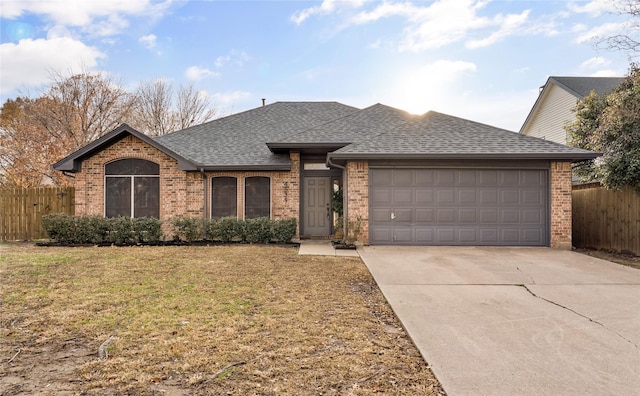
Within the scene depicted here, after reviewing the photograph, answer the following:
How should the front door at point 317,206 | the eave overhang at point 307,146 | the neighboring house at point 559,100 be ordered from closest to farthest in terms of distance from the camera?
the eave overhang at point 307,146
the front door at point 317,206
the neighboring house at point 559,100

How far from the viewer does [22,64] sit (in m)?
19.7

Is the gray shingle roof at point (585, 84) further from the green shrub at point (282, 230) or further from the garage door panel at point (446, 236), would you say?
the green shrub at point (282, 230)

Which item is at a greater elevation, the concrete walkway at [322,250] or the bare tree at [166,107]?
the bare tree at [166,107]

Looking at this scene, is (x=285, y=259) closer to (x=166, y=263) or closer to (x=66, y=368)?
(x=166, y=263)

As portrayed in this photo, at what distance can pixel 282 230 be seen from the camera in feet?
37.1

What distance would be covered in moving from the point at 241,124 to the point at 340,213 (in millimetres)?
6314

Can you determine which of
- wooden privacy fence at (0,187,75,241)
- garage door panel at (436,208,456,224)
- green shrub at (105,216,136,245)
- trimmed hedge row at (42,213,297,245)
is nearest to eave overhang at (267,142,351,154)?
trimmed hedge row at (42,213,297,245)

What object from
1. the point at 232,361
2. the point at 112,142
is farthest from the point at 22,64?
the point at 232,361

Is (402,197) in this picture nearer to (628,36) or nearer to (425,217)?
(425,217)

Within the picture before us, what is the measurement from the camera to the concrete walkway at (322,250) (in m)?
9.38

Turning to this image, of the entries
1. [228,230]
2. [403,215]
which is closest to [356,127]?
[403,215]

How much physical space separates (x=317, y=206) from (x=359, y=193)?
8.40ft

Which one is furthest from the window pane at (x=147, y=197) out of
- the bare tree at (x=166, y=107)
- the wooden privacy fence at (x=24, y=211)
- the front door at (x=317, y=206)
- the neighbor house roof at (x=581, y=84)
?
the neighbor house roof at (x=581, y=84)

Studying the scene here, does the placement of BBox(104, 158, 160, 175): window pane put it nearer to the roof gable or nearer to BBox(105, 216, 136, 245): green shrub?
the roof gable
